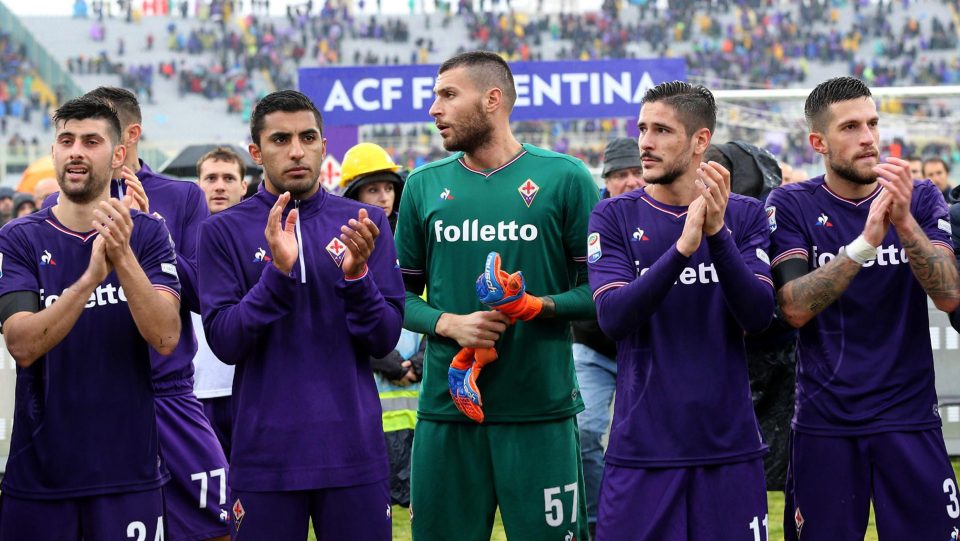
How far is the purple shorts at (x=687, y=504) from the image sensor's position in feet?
13.7

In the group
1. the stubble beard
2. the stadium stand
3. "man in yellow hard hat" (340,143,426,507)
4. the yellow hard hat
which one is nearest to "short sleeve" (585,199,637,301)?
the stubble beard

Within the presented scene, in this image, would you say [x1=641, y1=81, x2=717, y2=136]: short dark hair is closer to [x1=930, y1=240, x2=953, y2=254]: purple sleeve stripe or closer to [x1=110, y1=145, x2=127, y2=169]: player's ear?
[x1=930, y1=240, x2=953, y2=254]: purple sleeve stripe

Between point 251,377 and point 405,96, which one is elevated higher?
point 405,96

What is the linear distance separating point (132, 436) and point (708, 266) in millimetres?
2028

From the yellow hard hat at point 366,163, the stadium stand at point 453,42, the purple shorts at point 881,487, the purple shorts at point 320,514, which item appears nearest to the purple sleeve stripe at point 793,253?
the purple shorts at point 881,487

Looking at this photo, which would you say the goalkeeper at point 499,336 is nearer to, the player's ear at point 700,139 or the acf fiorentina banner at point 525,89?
the player's ear at point 700,139

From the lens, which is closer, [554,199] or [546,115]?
[554,199]

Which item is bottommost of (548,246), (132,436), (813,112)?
(132,436)

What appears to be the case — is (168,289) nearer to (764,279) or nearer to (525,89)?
(764,279)

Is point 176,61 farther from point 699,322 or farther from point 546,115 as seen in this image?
point 699,322

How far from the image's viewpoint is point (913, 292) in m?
4.50

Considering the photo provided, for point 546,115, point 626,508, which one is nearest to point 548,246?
point 626,508

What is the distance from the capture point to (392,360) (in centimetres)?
766

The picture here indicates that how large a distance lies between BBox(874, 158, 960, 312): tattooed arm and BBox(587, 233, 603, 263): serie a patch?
0.96 metres
